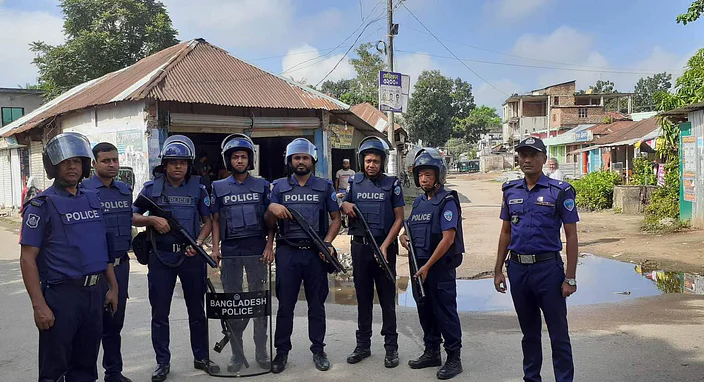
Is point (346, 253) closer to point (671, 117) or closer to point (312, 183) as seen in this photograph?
point (312, 183)

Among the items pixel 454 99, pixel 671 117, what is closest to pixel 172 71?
pixel 671 117

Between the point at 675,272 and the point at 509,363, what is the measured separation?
16.0 ft

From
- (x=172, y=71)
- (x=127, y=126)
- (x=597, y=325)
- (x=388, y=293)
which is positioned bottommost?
(x=597, y=325)

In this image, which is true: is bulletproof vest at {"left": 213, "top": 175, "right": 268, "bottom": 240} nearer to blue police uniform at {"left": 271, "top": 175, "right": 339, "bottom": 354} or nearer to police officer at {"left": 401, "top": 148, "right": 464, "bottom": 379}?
blue police uniform at {"left": 271, "top": 175, "right": 339, "bottom": 354}

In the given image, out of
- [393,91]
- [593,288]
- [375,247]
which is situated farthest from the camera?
[393,91]

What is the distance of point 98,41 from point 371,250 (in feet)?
80.1

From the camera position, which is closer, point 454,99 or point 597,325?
point 597,325

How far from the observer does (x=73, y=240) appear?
10.3 ft

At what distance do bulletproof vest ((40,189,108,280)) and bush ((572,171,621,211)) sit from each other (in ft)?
50.6

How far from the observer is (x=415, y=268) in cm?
431

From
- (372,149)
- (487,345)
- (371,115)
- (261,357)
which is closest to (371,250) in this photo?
(372,149)

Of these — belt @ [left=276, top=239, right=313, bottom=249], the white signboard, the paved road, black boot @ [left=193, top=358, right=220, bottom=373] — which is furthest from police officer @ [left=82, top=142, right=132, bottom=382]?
the white signboard

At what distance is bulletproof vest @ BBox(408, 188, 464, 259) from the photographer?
426 cm

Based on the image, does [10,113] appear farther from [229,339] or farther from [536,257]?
[536,257]
